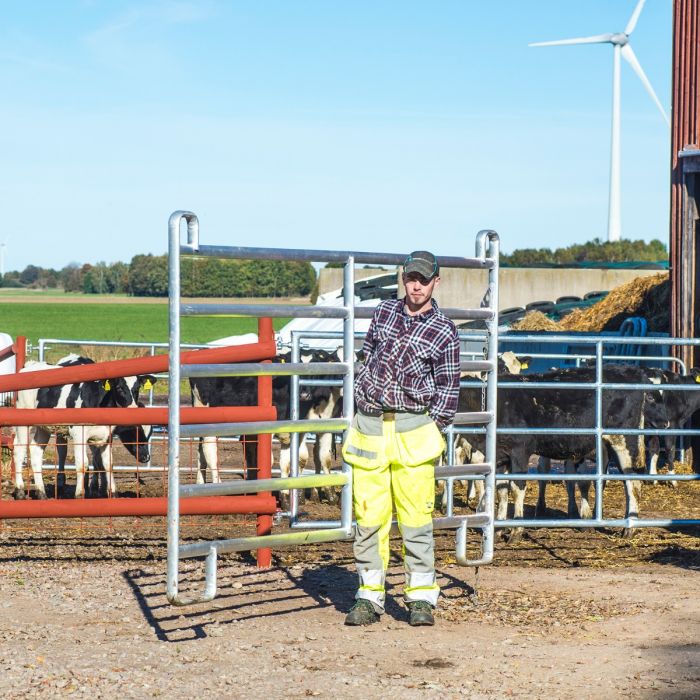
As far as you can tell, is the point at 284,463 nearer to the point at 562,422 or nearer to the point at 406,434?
the point at 562,422

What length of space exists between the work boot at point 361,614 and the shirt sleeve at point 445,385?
1032 mm

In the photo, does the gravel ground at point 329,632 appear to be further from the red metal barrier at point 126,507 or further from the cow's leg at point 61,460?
the cow's leg at point 61,460

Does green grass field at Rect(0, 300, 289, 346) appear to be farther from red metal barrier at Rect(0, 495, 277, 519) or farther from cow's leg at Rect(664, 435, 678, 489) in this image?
red metal barrier at Rect(0, 495, 277, 519)

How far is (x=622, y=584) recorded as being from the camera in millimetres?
7816

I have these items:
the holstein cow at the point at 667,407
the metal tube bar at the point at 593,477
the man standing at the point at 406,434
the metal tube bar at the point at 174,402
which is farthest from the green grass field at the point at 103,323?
the metal tube bar at the point at 174,402

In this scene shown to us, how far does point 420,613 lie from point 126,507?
236 cm

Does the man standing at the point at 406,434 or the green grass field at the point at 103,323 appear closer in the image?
the man standing at the point at 406,434

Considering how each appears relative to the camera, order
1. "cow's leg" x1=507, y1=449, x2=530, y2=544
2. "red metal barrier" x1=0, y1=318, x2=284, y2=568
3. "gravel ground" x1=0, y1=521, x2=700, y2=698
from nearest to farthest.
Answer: "gravel ground" x1=0, y1=521, x2=700, y2=698, "red metal barrier" x1=0, y1=318, x2=284, y2=568, "cow's leg" x1=507, y1=449, x2=530, y2=544

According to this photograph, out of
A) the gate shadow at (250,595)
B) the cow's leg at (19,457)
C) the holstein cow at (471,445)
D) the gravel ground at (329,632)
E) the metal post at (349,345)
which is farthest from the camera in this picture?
the cow's leg at (19,457)

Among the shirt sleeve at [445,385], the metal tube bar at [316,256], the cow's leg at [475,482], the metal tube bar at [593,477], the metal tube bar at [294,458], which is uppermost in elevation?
the metal tube bar at [316,256]

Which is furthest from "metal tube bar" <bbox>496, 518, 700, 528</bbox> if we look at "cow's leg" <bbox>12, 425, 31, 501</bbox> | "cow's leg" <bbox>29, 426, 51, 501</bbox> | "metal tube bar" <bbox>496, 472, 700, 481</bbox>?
"cow's leg" <bbox>12, 425, 31, 501</bbox>

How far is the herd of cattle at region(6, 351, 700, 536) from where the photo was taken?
1091 cm

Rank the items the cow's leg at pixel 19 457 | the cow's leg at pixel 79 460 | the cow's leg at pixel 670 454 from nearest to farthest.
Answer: the cow's leg at pixel 79 460 → the cow's leg at pixel 19 457 → the cow's leg at pixel 670 454

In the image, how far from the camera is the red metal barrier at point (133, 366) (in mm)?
7606
